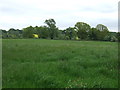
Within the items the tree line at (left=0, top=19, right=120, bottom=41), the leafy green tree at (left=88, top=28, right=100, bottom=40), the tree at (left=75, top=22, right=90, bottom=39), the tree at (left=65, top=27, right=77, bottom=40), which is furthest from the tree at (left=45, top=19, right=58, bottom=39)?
the leafy green tree at (left=88, top=28, right=100, bottom=40)

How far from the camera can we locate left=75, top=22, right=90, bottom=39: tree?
269ft

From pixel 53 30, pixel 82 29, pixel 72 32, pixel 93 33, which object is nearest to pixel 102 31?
pixel 93 33

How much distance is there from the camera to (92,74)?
6367mm

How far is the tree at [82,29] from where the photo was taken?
82.1m

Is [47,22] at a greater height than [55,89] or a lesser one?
greater

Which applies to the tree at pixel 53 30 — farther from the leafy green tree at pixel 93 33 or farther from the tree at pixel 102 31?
the tree at pixel 102 31

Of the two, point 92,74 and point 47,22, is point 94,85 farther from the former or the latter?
point 47,22

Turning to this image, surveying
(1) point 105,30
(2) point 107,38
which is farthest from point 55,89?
(1) point 105,30

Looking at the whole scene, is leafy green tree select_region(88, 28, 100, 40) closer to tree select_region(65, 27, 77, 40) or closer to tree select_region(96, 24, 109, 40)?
tree select_region(96, 24, 109, 40)

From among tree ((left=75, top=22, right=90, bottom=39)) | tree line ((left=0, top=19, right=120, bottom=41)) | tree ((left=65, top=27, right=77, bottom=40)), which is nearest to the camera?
tree line ((left=0, top=19, right=120, bottom=41))

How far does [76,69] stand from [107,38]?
71.3m

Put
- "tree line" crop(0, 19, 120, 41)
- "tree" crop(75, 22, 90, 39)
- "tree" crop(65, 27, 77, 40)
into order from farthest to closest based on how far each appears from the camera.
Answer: "tree" crop(65, 27, 77, 40) < "tree" crop(75, 22, 90, 39) < "tree line" crop(0, 19, 120, 41)

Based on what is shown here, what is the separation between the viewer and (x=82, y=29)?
83312 mm

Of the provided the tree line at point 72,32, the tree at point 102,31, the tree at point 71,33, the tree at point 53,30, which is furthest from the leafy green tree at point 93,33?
the tree at point 53,30
